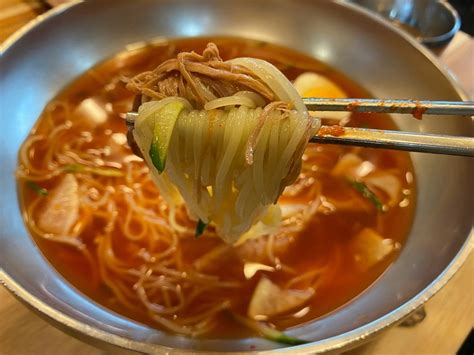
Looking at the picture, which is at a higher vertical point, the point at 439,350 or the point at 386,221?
the point at 386,221

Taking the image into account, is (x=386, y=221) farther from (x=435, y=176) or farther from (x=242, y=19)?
(x=242, y=19)

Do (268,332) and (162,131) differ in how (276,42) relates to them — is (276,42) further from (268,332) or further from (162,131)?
(268,332)

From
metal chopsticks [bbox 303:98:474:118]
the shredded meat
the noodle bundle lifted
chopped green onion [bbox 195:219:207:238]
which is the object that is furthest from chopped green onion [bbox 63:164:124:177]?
metal chopsticks [bbox 303:98:474:118]

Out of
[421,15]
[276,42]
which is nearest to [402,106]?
[276,42]

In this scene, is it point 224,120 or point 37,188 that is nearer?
point 224,120

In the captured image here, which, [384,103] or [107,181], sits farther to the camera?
[107,181]

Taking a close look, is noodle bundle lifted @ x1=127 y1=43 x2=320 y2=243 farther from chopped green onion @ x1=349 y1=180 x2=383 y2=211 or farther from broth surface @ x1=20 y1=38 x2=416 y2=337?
chopped green onion @ x1=349 y1=180 x2=383 y2=211

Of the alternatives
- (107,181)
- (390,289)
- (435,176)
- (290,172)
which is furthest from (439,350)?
(107,181)
